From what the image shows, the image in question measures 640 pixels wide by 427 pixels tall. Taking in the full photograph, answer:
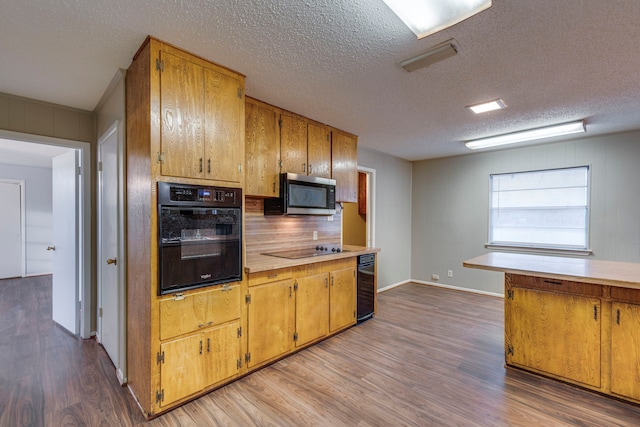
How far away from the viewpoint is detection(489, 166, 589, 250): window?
14.0ft

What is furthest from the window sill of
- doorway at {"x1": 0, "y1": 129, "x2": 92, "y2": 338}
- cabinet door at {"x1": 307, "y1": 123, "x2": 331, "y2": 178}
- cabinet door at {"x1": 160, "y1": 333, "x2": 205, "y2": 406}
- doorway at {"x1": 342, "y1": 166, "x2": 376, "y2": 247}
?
doorway at {"x1": 0, "y1": 129, "x2": 92, "y2": 338}

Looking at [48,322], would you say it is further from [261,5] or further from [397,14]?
[397,14]

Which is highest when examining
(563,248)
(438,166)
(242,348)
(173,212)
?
(438,166)

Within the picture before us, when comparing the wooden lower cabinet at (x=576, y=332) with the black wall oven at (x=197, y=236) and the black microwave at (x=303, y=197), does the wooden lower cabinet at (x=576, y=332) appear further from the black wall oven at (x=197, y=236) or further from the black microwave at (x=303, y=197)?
the black wall oven at (x=197, y=236)

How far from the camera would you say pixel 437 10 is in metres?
1.64

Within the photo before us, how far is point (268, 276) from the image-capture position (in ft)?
8.56

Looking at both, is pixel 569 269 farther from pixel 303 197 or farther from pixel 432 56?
pixel 303 197

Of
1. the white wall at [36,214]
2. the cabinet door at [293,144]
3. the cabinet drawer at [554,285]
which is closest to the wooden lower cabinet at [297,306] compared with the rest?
the cabinet door at [293,144]

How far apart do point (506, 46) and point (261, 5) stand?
63.3 inches

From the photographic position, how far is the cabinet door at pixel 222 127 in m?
2.18

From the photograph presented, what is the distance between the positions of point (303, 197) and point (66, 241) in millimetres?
2866

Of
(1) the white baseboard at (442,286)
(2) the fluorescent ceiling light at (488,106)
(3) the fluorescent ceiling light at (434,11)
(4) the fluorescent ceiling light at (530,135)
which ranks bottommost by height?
(1) the white baseboard at (442,286)

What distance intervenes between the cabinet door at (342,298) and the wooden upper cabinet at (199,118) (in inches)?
64.8

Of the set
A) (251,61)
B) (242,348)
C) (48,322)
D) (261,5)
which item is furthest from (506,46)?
(48,322)
